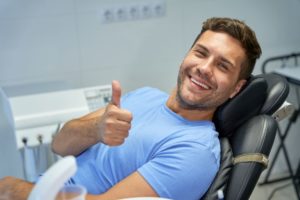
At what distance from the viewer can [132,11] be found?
229 centimetres

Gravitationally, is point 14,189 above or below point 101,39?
below

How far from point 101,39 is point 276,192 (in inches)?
63.7

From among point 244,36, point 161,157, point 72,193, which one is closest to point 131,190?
point 161,157

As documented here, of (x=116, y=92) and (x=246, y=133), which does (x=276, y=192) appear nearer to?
(x=246, y=133)

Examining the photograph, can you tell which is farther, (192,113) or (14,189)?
(192,113)

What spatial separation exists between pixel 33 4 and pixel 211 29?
1073mm

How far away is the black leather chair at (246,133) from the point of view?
1298 mm

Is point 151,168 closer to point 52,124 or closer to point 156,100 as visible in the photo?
point 156,100

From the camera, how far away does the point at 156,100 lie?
1.63m

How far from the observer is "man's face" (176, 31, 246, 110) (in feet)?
4.81

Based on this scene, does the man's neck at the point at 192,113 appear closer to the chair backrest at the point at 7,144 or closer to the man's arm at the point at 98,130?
the man's arm at the point at 98,130

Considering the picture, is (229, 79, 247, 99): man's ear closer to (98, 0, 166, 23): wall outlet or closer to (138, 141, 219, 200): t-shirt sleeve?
(138, 141, 219, 200): t-shirt sleeve

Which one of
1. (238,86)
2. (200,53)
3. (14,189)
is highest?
(200,53)

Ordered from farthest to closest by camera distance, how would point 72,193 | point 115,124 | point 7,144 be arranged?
1. point 7,144
2. point 115,124
3. point 72,193
